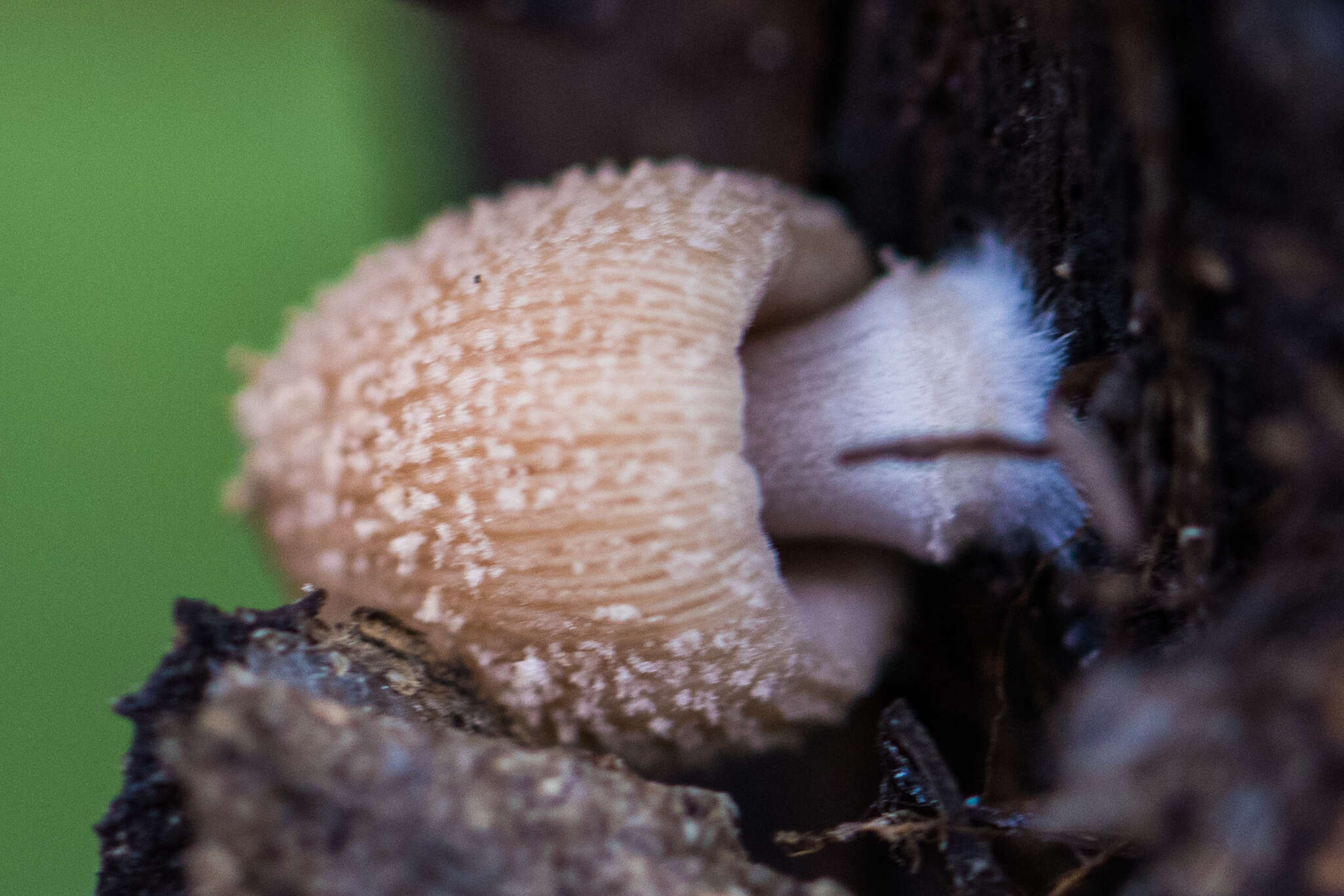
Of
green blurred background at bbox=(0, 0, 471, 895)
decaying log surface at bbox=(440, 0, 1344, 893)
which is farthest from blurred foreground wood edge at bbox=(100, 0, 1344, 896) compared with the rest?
green blurred background at bbox=(0, 0, 471, 895)

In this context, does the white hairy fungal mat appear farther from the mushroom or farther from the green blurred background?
the green blurred background

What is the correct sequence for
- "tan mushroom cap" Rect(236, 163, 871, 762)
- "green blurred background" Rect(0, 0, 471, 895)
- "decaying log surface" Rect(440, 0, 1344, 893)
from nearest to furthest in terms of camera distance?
"decaying log surface" Rect(440, 0, 1344, 893)
"tan mushroom cap" Rect(236, 163, 871, 762)
"green blurred background" Rect(0, 0, 471, 895)

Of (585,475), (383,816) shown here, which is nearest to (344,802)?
(383,816)

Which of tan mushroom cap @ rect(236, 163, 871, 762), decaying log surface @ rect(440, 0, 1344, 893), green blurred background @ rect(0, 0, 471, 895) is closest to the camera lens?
decaying log surface @ rect(440, 0, 1344, 893)

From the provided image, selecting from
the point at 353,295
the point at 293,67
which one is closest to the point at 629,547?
the point at 353,295

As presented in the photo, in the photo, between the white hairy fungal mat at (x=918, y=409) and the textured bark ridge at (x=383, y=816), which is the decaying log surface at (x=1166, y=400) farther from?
the textured bark ridge at (x=383, y=816)

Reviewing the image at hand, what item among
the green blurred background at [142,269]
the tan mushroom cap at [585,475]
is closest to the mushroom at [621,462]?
the tan mushroom cap at [585,475]

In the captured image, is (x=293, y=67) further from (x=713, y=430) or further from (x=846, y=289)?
(x=713, y=430)
